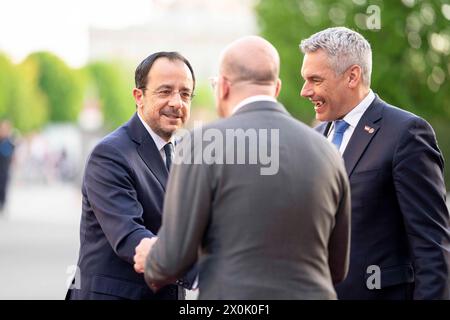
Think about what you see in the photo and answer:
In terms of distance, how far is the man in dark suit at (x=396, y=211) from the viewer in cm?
461

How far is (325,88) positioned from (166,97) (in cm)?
74

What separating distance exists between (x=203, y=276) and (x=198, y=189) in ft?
1.05

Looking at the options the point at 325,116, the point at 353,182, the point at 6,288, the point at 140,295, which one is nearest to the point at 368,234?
the point at 353,182

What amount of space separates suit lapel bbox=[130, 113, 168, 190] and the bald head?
1.18 metres

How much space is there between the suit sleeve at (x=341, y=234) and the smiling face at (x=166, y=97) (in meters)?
1.36

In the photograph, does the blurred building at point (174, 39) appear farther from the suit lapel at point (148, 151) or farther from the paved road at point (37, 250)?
the suit lapel at point (148, 151)

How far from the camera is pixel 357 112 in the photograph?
16.5 ft

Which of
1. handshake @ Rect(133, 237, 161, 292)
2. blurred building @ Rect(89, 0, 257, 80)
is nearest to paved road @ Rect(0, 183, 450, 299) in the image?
handshake @ Rect(133, 237, 161, 292)

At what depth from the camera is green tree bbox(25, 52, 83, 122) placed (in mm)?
102250

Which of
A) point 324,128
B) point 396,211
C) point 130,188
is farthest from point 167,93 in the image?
point 396,211

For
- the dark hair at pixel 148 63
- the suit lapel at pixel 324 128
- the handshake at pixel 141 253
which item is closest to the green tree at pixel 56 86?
the suit lapel at pixel 324 128

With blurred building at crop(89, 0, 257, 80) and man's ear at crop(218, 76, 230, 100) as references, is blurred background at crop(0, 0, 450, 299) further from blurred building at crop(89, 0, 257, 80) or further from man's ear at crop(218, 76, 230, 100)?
blurred building at crop(89, 0, 257, 80)

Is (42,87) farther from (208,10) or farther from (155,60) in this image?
(155,60)

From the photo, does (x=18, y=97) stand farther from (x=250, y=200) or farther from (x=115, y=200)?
(x=250, y=200)
